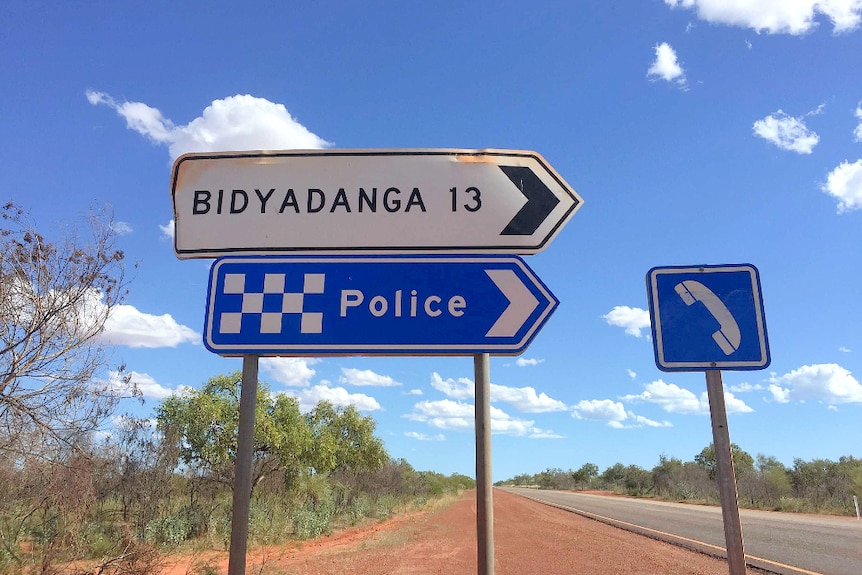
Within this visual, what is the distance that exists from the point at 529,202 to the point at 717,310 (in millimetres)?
935

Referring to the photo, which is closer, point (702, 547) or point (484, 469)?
point (484, 469)

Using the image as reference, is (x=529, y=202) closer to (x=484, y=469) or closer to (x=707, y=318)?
(x=707, y=318)

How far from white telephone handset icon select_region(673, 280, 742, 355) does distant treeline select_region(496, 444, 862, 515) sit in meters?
6.57

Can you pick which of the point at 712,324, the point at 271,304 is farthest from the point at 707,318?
the point at 271,304

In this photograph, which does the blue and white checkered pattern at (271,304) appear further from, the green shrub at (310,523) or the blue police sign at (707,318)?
the green shrub at (310,523)

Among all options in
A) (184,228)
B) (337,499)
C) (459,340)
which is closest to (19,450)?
(184,228)

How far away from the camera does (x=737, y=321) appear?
2.41 meters

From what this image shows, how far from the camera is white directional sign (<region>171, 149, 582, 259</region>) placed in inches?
99.0

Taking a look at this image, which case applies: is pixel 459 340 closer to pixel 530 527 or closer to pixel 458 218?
pixel 458 218

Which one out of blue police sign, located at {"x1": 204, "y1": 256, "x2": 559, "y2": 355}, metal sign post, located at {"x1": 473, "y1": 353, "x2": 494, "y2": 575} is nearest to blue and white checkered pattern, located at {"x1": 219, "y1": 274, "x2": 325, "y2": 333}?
blue police sign, located at {"x1": 204, "y1": 256, "x2": 559, "y2": 355}

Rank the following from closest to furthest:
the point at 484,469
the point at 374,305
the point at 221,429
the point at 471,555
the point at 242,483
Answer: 1. the point at 484,469
2. the point at 242,483
3. the point at 374,305
4. the point at 471,555
5. the point at 221,429

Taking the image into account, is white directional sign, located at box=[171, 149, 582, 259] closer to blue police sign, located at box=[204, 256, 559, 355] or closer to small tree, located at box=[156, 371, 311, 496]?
blue police sign, located at box=[204, 256, 559, 355]

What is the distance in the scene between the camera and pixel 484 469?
2.14 m

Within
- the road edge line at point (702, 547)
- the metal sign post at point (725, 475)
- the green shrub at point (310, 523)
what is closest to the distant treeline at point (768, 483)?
the road edge line at point (702, 547)
